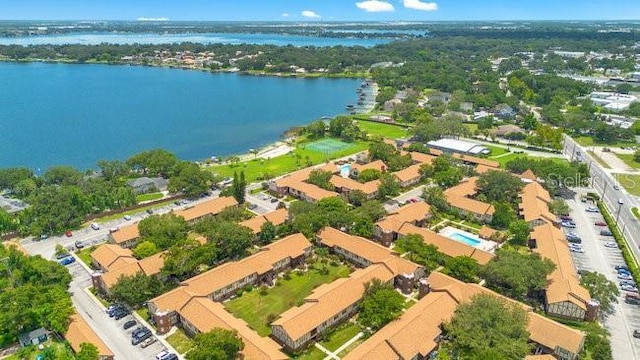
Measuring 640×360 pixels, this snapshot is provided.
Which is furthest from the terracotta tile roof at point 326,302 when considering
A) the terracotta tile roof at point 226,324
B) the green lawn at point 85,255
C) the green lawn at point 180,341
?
the green lawn at point 85,255

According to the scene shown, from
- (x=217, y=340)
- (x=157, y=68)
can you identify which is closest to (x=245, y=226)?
(x=217, y=340)

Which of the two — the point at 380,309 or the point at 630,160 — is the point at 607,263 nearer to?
the point at 380,309

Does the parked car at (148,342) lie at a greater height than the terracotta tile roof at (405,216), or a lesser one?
lesser

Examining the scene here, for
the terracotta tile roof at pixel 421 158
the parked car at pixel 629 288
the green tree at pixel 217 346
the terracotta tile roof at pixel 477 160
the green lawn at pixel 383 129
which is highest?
the green tree at pixel 217 346

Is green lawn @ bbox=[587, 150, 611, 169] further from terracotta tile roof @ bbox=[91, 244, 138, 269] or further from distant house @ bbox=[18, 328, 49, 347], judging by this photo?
distant house @ bbox=[18, 328, 49, 347]

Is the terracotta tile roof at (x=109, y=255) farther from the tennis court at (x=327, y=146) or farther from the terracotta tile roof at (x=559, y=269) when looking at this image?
the tennis court at (x=327, y=146)

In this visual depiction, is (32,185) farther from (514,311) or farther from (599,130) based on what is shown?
(599,130)

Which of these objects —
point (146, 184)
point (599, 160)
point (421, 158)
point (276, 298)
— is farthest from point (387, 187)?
point (599, 160)
